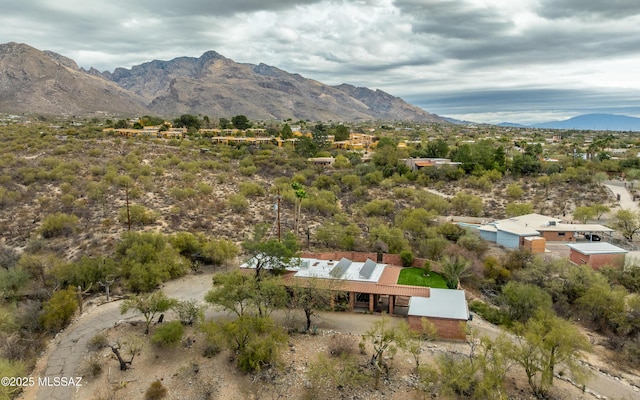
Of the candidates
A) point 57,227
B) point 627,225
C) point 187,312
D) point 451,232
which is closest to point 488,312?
point 451,232

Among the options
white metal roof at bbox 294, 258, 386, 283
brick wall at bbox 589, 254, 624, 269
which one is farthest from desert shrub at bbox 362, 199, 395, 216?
brick wall at bbox 589, 254, 624, 269

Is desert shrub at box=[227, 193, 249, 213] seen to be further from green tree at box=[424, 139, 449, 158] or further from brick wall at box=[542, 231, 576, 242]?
green tree at box=[424, 139, 449, 158]

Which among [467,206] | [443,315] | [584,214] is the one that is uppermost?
[584,214]

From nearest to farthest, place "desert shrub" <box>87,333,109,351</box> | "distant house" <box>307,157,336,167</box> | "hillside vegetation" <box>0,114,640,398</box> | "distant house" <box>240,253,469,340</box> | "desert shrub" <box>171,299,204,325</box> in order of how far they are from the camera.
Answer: "desert shrub" <box>87,333,109,351</box>, "distant house" <box>240,253,469,340</box>, "desert shrub" <box>171,299,204,325</box>, "hillside vegetation" <box>0,114,640,398</box>, "distant house" <box>307,157,336,167</box>

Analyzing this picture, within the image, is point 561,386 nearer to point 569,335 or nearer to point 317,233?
point 569,335

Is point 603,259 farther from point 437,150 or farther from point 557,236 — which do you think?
point 437,150
